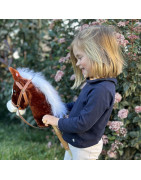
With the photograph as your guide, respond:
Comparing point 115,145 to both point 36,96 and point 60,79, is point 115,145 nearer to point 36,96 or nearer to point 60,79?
point 60,79

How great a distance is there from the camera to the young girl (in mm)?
1367

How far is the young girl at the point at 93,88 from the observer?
1367 mm

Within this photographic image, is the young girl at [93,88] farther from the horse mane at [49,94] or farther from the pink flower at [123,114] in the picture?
the pink flower at [123,114]

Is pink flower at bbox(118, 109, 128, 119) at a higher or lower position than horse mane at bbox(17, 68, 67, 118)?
lower

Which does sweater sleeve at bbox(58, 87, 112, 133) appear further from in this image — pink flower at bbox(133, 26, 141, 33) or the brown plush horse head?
pink flower at bbox(133, 26, 141, 33)

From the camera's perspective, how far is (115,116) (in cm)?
240

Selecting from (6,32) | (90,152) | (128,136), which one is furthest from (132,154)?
(6,32)

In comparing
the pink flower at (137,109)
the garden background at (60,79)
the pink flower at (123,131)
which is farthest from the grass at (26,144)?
the pink flower at (137,109)

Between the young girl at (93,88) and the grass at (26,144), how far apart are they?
4.24 ft

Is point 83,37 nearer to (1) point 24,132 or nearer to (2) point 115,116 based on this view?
(2) point 115,116

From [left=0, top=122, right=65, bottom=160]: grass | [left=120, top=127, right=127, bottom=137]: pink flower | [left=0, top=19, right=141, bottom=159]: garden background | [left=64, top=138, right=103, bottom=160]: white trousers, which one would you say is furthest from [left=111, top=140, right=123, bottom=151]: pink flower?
[left=64, top=138, right=103, bottom=160]: white trousers

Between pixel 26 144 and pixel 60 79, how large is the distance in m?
1.13

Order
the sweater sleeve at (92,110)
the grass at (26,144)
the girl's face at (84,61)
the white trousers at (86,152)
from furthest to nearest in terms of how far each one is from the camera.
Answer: the grass at (26,144) < the white trousers at (86,152) < the girl's face at (84,61) < the sweater sleeve at (92,110)

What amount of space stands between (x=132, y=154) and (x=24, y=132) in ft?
5.97
